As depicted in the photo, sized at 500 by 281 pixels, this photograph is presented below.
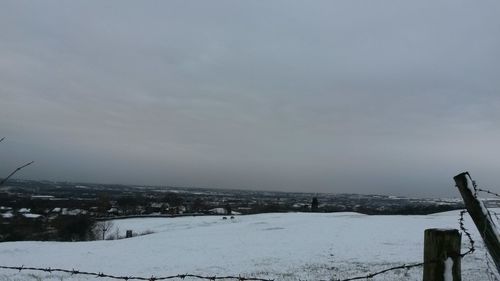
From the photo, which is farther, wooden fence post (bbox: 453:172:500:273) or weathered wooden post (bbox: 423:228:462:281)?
wooden fence post (bbox: 453:172:500:273)

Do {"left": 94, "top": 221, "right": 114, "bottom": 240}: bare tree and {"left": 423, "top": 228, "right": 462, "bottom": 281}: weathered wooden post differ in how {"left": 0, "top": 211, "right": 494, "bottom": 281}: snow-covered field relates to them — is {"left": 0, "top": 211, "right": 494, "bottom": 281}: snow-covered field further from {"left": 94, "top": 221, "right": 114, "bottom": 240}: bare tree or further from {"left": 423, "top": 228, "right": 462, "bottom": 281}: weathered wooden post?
{"left": 94, "top": 221, "right": 114, "bottom": 240}: bare tree

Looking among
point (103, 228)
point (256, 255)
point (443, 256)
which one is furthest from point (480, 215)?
point (103, 228)

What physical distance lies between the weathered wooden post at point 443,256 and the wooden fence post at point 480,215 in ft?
2.06

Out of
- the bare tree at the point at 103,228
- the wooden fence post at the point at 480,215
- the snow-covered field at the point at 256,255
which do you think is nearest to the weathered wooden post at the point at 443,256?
the wooden fence post at the point at 480,215

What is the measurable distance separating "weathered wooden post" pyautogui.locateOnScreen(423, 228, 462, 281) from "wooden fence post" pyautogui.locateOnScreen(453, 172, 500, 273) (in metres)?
0.63

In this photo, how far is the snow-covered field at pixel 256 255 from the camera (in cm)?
1858

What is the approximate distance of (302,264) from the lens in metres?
21.2

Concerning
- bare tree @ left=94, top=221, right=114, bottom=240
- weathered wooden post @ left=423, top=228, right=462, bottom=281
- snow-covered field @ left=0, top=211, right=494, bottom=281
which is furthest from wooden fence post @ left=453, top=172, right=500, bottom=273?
bare tree @ left=94, top=221, right=114, bottom=240

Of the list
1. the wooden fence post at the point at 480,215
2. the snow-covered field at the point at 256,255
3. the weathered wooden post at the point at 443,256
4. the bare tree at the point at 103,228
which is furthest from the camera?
the bare tree at the point at 103,228

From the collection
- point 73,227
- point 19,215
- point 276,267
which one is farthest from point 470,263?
point 19,215

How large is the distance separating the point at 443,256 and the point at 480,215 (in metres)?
0.79

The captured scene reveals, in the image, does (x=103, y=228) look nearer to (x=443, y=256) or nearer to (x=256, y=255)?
(x=256, y=255)

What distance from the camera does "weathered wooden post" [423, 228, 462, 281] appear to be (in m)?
3.45

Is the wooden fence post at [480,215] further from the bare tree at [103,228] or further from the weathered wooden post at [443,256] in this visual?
the bare tree at [103,228]
